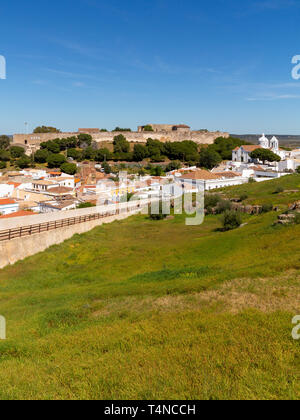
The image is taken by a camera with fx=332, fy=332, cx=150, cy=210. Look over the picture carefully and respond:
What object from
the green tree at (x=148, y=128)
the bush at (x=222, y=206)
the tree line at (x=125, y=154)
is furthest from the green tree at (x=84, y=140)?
the bush at (x=222, y=206)

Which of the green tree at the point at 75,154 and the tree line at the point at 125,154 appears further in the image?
the green tree at the point at 75,154

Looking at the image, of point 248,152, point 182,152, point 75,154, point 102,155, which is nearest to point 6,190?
point 102,155

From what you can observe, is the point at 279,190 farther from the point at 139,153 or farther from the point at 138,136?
the point at 138,136

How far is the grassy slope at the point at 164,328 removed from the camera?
4199mm

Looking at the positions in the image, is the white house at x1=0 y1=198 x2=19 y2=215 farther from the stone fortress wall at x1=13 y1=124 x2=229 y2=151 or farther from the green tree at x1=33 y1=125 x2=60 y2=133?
the green tree at x1=33 y1=125 x2=60 y2=133

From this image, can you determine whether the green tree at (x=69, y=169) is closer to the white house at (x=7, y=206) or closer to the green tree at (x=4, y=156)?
the green tree at (x=4, y=156)

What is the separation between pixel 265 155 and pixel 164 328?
2166 inches

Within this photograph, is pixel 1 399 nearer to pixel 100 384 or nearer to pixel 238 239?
pixel 100 384

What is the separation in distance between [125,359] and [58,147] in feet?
245

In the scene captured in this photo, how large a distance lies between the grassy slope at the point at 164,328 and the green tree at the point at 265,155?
47482mm

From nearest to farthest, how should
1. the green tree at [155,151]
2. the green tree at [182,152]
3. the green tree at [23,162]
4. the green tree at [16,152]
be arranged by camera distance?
the green tree at [23,162] → the green tree at [182,152] → the green tree at [155,151] → the green tree at [16,152]

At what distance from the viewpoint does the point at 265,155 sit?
2203 inches

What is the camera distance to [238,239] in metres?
13.0
